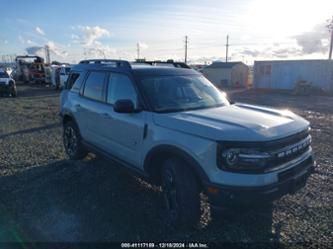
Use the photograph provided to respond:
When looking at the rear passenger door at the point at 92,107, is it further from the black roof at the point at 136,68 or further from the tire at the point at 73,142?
the tire at the point at 73,142

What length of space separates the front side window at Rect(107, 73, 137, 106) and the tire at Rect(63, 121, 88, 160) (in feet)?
5.10

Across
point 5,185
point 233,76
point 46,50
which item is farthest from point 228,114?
point 46,50

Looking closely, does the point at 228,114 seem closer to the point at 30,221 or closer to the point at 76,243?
the point at 76,243

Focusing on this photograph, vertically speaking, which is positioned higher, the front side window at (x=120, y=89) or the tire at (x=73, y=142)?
the front side window at (x=120, y=89)

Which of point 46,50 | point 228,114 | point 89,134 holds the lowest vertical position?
point 89,134

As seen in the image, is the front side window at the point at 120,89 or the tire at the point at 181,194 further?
the front side window at the point at 120,89

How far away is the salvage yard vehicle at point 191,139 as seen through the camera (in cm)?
303

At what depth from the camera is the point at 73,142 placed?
243 inches

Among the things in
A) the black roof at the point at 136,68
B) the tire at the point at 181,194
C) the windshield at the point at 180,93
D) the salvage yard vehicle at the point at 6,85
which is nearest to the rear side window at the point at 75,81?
the black roof at the point at 136,68

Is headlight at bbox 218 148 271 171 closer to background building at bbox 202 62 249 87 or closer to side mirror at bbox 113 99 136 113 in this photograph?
side mirror at bbox 113 99 136 113

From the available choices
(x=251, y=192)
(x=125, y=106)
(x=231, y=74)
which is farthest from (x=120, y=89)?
(x=231, y=74)

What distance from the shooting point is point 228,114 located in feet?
12.2

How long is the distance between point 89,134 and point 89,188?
98 centimetres

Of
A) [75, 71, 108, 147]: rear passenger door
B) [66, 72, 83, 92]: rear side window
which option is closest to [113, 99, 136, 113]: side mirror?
[75, 71, 108, 147]: rear passenger door
